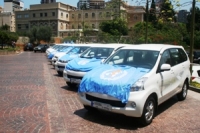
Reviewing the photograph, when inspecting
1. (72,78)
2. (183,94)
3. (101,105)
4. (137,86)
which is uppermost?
(137,86)

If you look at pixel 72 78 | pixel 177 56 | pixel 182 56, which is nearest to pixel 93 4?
pixel 72 78

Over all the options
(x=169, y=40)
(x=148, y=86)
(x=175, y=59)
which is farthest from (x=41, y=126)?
(x=169, y=40)

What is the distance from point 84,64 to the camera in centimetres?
866

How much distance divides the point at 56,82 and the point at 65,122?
5.18 meters

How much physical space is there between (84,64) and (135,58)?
2.79 meters

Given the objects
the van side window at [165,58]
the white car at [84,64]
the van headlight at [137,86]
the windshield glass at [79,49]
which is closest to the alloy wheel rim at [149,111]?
the van headlight at [137,86]

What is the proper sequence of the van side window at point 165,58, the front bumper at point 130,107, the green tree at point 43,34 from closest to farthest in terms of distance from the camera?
the front bumper at point 130,107, the van side window at point 165,58, the green tree at point 43,34

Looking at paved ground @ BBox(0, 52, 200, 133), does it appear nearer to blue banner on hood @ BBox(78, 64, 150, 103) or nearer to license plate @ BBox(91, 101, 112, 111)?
license plate @ BBox(91, 101, 112, 111)

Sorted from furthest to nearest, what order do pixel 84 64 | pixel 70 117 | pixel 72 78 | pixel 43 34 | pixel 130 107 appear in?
pixel 43 34
pixel 84 64
pixel 72 78
pixel 70 117
pixel 130 107

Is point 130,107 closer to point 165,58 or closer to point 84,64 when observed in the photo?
point 165,58

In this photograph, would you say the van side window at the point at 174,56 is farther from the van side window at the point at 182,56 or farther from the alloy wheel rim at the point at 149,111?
the alloy wheel rim at the point at 149,111

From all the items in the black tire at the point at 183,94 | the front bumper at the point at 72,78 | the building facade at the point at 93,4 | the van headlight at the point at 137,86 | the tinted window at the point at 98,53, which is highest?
the building facade at the point at 93,4

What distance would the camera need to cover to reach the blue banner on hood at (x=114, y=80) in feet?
16.5

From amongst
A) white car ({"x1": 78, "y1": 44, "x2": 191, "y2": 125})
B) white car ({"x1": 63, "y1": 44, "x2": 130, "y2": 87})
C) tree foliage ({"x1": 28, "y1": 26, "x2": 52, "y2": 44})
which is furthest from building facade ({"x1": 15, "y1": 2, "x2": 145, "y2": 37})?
white car ({"x1": 78, "y1": 44, "x2": 191, "y2": 125})
